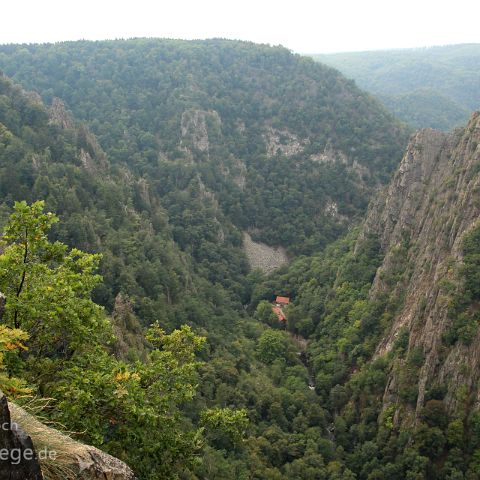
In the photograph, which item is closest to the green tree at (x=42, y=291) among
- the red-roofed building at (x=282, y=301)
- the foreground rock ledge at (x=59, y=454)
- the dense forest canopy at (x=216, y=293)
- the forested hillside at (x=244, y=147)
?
the dense forest canopy at (x=216, y=293)

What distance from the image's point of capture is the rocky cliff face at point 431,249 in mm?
69625

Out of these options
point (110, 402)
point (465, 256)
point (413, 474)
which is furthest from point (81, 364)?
point (465, 256)

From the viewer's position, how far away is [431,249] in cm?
8556

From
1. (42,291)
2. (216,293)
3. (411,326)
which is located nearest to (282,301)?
(216,293)

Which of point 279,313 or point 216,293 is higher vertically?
point 216,293

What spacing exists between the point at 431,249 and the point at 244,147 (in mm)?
108764

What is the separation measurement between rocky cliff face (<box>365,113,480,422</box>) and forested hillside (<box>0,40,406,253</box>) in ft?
157

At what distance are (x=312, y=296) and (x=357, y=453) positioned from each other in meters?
47.4

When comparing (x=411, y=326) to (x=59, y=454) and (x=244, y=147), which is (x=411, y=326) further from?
(x=244, y=147)

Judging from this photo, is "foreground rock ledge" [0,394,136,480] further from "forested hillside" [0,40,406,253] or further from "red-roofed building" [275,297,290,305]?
"forested hillside" [0,40,406,253]

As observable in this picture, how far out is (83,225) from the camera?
82.8m

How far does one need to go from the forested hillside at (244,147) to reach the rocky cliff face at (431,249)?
48.0m

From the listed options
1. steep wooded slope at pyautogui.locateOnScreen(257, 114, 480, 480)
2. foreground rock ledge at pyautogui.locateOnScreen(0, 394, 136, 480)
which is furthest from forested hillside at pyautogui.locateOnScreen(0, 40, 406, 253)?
foreground rock ledge at pyautogui.locateOnScreen(0, 394, 136, 480)

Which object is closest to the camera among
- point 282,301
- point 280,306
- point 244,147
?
point 280,306
